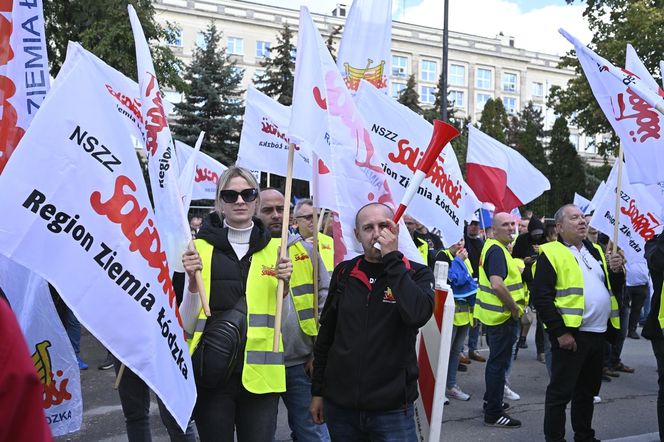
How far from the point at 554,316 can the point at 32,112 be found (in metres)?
3.78

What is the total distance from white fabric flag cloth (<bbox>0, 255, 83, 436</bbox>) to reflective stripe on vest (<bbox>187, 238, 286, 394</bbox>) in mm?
729

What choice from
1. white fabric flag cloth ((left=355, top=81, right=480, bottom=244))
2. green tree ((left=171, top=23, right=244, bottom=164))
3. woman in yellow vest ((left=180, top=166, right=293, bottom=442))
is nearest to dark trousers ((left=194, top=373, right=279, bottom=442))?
A: woman in yellow vest ((left=180, top=166, right=293, bottom=442))

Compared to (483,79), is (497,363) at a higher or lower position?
lower

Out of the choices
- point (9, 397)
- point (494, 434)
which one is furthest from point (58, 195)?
point (494, 434)

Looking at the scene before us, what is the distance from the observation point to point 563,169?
1565 inches

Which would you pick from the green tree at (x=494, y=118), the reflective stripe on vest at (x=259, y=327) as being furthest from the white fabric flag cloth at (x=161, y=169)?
the green tree at (x=494, y=118)

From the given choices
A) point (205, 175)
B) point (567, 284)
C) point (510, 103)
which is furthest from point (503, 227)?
point (510, 103)

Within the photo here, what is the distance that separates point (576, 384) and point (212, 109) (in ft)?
90.9

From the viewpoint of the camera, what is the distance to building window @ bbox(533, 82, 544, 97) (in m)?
79.4

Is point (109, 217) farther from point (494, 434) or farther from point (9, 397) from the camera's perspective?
point (494, 434)

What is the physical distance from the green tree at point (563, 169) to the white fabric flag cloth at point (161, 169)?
118 feet

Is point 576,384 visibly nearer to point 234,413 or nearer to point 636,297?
point 234,413

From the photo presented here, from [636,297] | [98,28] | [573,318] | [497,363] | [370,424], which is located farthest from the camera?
[98,28]

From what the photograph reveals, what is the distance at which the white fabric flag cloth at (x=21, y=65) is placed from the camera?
352 cm
